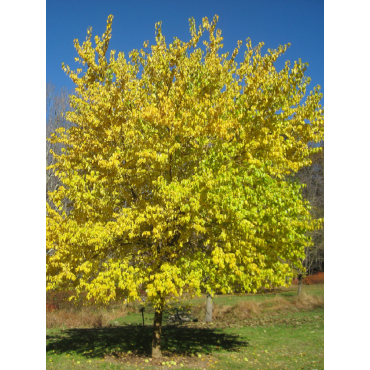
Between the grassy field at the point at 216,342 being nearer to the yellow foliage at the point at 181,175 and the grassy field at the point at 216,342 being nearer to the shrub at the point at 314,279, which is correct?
the yellow foliage at the point at 181,175

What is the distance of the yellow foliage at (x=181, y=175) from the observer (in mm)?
4344

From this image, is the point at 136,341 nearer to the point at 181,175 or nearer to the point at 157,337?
the point at 157,337

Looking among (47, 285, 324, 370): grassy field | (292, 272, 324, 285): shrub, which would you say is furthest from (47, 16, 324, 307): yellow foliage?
(292, 272, 324, 285): shrub

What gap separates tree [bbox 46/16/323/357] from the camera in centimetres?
434

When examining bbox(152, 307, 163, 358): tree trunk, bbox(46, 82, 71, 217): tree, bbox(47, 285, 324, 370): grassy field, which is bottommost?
bbox(47, 285, 324, 370): grassy field

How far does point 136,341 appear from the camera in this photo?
8.20 meters

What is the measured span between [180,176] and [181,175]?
3 cm

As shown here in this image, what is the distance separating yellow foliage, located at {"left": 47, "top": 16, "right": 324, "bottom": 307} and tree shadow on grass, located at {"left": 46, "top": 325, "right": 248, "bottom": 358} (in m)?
2.64

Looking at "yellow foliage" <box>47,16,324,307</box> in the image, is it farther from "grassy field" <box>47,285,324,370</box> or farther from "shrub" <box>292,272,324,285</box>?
"shrub" <box>292,272,324,285</box>

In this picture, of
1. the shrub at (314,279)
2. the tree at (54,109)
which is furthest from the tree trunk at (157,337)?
the shrub at (314,279)

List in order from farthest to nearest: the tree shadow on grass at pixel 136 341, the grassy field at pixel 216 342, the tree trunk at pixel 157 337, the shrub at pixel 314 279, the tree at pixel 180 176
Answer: the shrub at pixel 314 279 < the tree shadow on grass at pixel 136 341 < the tree trunk at pixel 157 337 < the grassy field at pixel 216 342 < the tree at pixel 180 176

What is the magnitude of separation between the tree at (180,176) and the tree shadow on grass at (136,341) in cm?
258

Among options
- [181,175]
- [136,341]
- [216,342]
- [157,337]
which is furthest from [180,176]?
[216,342]
